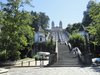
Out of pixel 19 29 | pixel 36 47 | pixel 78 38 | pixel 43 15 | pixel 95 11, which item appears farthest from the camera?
pixel 43 15

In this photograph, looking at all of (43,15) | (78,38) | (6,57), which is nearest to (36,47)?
(78,38)

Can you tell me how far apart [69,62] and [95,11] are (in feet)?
24.3

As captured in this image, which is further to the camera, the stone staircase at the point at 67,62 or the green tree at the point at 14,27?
the stone staircase at the point at 67,62

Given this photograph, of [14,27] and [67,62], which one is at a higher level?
[14,27]

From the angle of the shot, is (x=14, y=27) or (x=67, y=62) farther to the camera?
(x=67, y=62)

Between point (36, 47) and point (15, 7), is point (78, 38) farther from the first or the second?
point (15, 7)

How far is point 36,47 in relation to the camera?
8094cm

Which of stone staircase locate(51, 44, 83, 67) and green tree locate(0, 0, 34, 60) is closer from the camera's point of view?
green tree locate(0, 0, 34, 60)

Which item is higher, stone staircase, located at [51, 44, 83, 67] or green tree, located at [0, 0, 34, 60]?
green tree, located at [0, 0, 34, 60]

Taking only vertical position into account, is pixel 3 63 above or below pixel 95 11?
below

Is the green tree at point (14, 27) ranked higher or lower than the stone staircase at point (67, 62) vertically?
higher

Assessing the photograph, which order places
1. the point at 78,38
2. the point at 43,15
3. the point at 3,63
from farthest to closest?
the point at 43,15, the point at 78,38, the point at 3,63

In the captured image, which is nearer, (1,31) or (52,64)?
(1,31)

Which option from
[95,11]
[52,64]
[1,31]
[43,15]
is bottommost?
[52,64]
